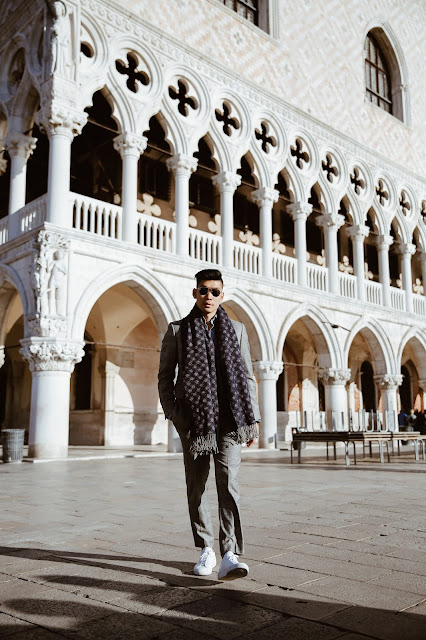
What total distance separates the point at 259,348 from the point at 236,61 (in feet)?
23.0

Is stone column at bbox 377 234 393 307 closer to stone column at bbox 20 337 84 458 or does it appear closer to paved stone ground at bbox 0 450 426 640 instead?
stone column at bbox 20 337 84 458

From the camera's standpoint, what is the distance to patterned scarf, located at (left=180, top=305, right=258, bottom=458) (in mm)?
3094

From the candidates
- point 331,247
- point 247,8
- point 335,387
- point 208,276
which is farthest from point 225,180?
point 208,276

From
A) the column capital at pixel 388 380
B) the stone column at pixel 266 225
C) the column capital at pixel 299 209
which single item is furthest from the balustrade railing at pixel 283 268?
the column capital at pixel 388 380

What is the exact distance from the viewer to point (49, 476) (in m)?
8.20

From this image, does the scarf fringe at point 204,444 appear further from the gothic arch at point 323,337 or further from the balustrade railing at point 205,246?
the gothic arch at point 323,337

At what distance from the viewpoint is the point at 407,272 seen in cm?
2050

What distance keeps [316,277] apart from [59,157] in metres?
7.83

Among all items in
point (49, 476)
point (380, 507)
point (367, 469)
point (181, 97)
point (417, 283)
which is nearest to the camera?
point (380, 507)

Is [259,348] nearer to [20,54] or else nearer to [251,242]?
[251,242]

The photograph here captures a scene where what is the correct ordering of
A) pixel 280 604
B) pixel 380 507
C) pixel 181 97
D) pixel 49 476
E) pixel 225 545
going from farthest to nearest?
pixel 181 97 < pixel 49 476 < pixel 380 507 < pixel 225 545 < pixel 280 604

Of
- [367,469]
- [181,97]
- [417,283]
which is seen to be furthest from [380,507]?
[417,283]

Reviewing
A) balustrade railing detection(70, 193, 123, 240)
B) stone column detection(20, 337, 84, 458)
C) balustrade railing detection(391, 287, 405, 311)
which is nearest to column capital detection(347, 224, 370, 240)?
balustrade railing detection(391, 287, 405, 311)

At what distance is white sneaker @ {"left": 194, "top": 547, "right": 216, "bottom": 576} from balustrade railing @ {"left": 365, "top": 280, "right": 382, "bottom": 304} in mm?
16374
